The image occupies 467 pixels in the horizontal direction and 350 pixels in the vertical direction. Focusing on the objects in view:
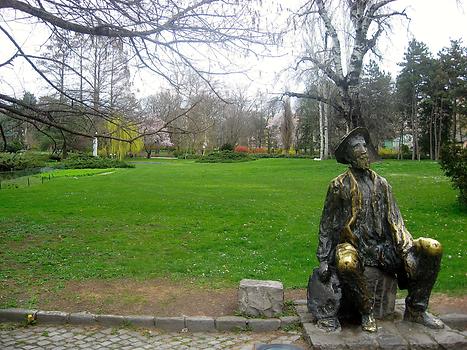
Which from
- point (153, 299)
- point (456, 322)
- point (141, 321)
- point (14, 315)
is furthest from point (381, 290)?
point (14, 315)

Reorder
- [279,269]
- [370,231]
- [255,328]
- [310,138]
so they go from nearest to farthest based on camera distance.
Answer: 1. [370,231]
2. [255,328]
3. [279,269]
4. [310,138]

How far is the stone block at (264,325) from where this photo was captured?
5666mm

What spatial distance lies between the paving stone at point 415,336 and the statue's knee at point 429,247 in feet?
2.90

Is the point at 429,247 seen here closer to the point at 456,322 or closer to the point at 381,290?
the point at 381,290

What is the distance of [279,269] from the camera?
8.41m

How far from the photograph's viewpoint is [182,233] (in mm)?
11789

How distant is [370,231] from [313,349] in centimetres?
146

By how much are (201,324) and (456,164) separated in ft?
35.3

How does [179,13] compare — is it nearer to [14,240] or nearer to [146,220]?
[14,240]

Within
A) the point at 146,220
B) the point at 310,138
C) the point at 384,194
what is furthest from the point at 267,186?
the point at 310,138

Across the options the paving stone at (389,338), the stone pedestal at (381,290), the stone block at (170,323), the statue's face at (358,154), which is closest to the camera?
the paving stone at (389,338)

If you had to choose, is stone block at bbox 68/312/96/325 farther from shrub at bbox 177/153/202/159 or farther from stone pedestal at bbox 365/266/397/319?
shrub at bbox 177/153/202/159

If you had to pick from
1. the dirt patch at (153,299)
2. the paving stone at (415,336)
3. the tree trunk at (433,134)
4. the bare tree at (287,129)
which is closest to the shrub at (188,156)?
the bare tree at (287,129)

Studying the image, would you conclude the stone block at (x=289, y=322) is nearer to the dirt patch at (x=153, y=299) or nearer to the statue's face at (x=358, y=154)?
the dirt patch at (x=153, y=299)
